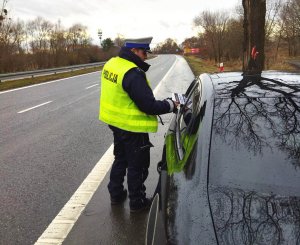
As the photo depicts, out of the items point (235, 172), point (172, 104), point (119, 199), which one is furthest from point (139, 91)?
point (235, 172)

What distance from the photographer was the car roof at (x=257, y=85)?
10.7 ft

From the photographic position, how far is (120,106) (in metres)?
4.32

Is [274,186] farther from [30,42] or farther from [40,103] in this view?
[30,42]

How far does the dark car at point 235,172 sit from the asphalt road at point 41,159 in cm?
188

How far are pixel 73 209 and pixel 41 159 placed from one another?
8.18 feet

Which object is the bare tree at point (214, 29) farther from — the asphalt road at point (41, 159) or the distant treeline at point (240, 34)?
the asphalt road at point (41, 159)

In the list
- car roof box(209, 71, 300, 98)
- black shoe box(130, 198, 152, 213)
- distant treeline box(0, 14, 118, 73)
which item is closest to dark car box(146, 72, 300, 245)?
car roof box(209, 71, 300, 98)

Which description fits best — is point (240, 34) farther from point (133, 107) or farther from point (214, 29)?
point (133, 107)

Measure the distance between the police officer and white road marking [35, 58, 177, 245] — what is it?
0.63 meters

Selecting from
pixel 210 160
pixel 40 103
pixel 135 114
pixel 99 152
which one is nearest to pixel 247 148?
pixel 210 160

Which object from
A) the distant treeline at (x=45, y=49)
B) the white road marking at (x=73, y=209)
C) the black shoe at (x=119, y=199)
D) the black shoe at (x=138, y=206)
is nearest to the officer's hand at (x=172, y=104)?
the black shoe at (x=138, y=206)

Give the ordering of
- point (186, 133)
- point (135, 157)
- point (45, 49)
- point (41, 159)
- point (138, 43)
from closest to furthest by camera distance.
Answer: point (186, 133) < point (138, 43) < point (135, 157) < point (41, 159) < point (45, 49)

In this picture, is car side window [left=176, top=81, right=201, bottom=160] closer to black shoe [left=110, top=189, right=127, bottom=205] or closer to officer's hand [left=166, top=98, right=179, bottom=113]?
officer's hand [left=166, top=98, right=179, bottom=113]

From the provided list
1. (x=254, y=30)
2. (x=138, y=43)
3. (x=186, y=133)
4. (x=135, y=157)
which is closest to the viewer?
(x=186, y=133)
